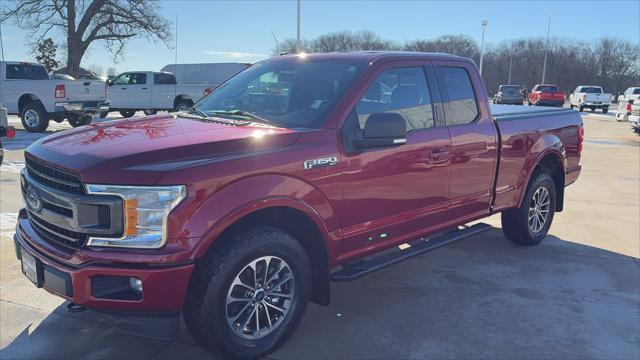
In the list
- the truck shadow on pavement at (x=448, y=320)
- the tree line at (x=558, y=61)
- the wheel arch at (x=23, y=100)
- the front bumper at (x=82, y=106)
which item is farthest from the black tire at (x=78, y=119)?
the tree line at (x=558, y=61)

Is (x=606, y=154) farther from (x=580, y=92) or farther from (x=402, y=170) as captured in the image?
(x=580, y=92)

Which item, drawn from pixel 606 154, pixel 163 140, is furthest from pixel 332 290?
pixel 606 154

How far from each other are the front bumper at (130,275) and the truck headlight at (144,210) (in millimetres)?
125

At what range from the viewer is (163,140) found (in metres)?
3.13

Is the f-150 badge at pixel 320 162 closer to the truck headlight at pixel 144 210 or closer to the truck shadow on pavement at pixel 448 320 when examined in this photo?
the truck headlight at pixel 144 210

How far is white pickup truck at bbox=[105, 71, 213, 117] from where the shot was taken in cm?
2178

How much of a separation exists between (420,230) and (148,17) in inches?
1364

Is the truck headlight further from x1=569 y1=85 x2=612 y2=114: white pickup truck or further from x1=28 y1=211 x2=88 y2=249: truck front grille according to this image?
x1=569 y1=85 x2=612 y2=114: white pickup truck

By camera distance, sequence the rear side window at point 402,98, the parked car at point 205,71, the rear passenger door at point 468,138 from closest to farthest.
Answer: the rear side window at point 402,98
the rear passenger door at point 468,138
the parked car at point 205,71

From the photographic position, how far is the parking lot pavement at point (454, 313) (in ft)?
11.3

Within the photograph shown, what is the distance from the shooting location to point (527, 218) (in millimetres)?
5648

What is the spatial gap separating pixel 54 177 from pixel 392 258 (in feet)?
7.78

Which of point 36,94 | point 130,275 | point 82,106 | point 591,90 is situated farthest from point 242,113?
point 591,90

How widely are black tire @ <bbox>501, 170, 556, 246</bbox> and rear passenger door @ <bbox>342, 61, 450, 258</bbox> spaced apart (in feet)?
4.94
